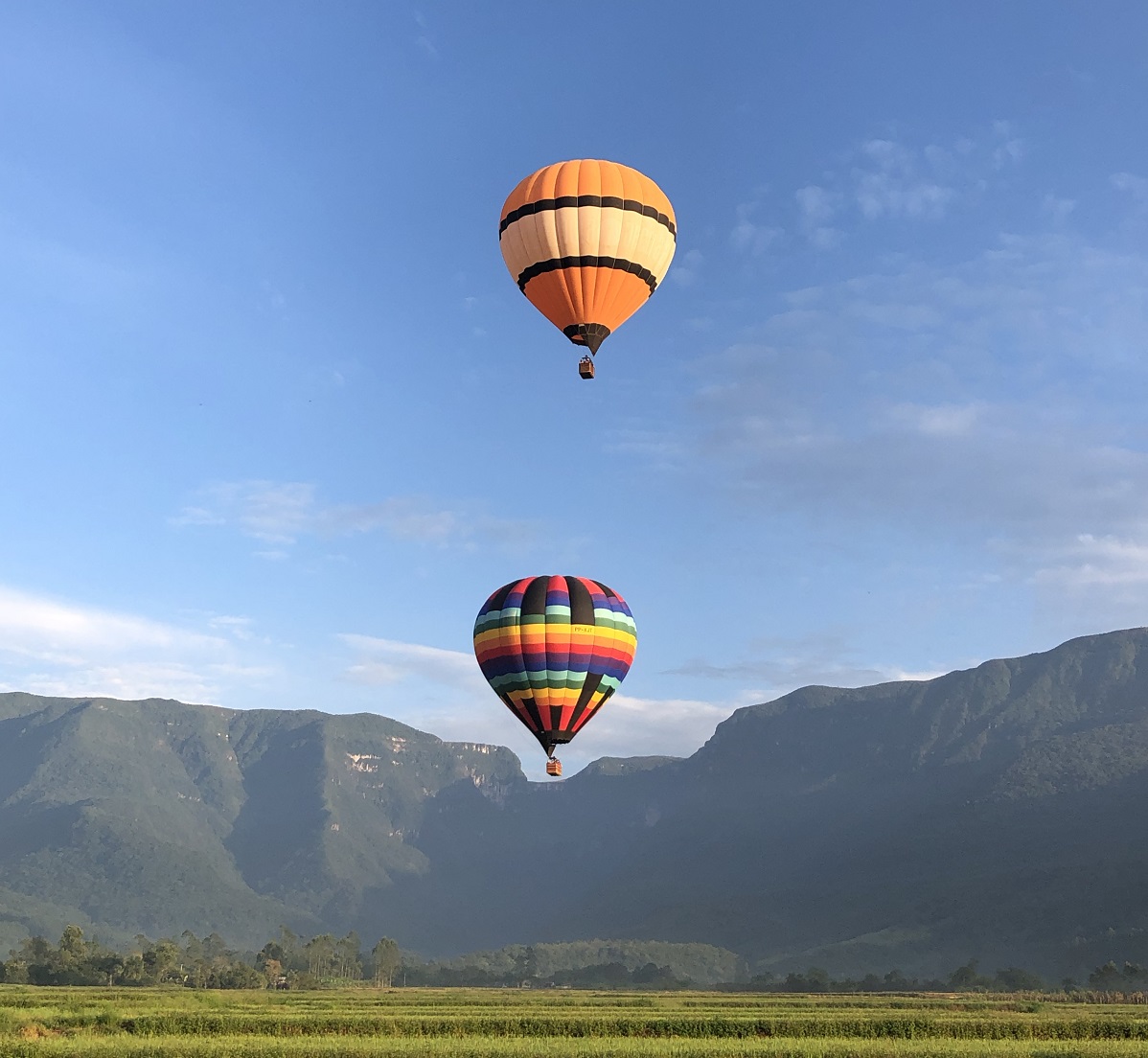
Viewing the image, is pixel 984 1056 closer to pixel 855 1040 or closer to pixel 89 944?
pixel 855 1040

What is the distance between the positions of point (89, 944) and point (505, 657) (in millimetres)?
120912

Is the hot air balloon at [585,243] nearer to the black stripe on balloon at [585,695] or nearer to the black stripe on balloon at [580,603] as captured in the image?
the black stripe on balloon at [580,603]

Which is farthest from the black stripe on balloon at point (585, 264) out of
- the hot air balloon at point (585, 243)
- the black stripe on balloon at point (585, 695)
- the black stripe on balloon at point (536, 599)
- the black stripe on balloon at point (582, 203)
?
the black stripe on balloon at point (585, 695)

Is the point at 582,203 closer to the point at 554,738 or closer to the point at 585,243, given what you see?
the point at 585,243

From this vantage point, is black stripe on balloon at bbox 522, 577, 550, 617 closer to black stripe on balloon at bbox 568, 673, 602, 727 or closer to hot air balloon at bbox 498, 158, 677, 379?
black stripe on balloon at bbox 568, 673, 602, 727

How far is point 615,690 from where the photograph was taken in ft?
215

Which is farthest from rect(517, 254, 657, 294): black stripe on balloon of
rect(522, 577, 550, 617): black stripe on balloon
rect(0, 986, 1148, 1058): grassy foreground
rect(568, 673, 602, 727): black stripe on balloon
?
rect(0, 986, 1148, 1058): grassy foreground

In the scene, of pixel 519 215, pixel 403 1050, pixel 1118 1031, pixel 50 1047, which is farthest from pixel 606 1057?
pixel 519 215

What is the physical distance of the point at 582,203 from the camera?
2295 inches

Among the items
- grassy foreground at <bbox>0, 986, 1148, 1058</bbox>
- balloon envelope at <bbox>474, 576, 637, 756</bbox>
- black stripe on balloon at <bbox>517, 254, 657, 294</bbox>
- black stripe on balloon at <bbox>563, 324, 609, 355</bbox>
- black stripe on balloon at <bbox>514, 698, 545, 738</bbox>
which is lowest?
grassy foreground at <bbox>0, 986, 1148, 1058</bbox>

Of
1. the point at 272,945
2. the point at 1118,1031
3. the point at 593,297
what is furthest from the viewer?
the point at 272,945

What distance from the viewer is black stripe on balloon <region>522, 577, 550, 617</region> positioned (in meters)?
62.6

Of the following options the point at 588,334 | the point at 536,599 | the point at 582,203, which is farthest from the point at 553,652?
the point at 582,203

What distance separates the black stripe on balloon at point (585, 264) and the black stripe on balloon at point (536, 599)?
14.5 m
